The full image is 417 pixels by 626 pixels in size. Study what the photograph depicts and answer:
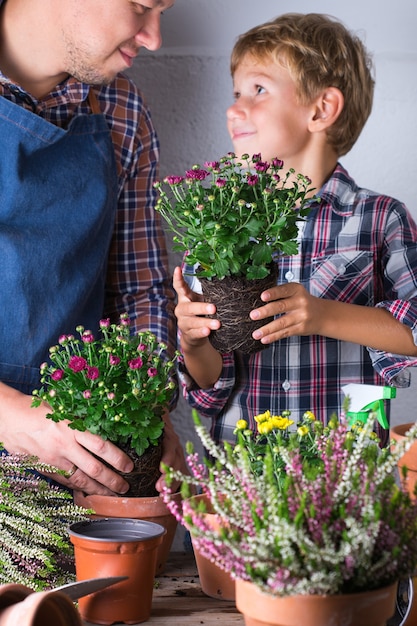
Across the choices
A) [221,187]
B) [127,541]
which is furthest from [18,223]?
[127,541]

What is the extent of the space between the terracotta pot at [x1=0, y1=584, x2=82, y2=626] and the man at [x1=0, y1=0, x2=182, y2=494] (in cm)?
86

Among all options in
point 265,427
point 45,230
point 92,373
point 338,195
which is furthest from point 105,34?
point 265,427

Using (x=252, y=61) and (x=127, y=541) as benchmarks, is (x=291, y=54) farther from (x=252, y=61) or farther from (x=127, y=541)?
(x=127, y=541)

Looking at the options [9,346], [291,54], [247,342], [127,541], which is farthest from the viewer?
[291,54]

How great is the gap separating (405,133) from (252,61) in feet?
2.06

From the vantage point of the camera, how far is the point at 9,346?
200cm

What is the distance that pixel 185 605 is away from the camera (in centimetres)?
127

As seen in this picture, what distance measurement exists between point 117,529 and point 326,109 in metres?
1.43

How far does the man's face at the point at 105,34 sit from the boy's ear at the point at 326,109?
1.60 ft

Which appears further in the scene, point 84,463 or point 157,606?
point 84,463

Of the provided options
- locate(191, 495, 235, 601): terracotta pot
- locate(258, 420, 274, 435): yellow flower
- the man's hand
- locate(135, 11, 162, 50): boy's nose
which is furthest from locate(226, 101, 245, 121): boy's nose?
locate(191, 495, 235, 601): terracotta pot

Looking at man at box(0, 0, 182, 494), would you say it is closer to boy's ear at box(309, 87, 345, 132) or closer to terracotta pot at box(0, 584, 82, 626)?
boy's ear at box(309, 87, 345, 132)

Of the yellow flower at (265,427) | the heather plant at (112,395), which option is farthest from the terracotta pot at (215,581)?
the heather plant at (112,395)

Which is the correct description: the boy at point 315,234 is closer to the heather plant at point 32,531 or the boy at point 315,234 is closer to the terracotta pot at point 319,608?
the heather plant at point 32,531
